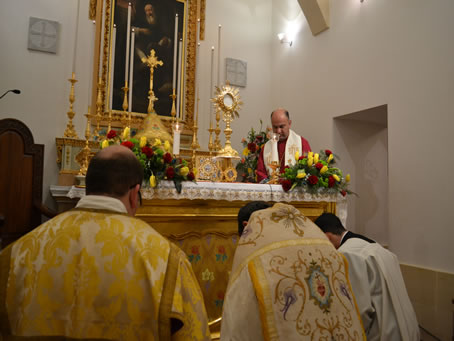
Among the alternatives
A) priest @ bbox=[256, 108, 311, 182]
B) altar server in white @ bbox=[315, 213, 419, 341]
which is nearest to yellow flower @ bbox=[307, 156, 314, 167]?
priest @ bbox=[256, 108, 311, 182]

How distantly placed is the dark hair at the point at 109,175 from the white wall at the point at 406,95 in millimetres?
3804

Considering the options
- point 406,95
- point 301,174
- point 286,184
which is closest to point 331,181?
point 301,174

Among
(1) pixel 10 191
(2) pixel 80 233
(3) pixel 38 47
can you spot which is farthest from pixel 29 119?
(2) pixel 80 233

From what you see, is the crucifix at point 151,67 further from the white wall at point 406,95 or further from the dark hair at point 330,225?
the white wall at point 406,95

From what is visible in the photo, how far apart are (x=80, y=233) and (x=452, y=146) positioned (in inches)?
158

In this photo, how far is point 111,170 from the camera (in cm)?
145

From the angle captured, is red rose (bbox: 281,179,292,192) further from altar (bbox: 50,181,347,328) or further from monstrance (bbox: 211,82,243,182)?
monstrance (bbox: 211,82,243,182)

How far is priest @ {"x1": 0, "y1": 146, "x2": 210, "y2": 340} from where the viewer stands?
1.28 m

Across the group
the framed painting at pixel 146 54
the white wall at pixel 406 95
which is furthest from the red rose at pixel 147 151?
the white wall at pixel 406 95

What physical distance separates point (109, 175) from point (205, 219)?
7.29 feet

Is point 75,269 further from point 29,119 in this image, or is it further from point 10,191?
point 29,119

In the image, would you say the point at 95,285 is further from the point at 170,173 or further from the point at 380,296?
the point at 170,173

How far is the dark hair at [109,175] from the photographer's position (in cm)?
144

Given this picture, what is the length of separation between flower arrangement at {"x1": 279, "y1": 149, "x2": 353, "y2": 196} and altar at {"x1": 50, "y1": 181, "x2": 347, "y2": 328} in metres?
0.22
